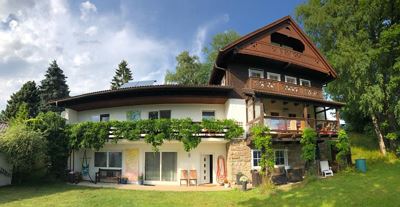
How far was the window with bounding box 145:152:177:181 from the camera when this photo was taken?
54.7 ft

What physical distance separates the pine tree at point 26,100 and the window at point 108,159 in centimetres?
1910

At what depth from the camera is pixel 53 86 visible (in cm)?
3419

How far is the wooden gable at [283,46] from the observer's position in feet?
60.9

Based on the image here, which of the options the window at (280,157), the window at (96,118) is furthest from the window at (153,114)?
the window at (280,157)

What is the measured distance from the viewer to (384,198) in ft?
32.2

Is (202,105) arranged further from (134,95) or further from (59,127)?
(59,127)

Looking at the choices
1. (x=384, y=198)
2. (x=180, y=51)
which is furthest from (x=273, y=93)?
(x=180, y=51)

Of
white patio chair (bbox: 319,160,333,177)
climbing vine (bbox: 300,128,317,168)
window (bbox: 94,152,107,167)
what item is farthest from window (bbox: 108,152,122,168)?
white patio chair (bbox: 319,160,333,177)

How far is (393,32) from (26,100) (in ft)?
120

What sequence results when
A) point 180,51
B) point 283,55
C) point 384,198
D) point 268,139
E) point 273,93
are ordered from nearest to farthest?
point 384,198 → point 268,139 → point 273,93 → point 283,55 → point 180,51

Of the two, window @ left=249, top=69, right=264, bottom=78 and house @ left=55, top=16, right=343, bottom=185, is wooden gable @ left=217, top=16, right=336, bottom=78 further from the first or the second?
window @ left=249, top=69, right=264, bottom=78

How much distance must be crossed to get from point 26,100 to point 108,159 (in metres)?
21.4

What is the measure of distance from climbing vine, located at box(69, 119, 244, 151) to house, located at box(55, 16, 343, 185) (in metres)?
0.62

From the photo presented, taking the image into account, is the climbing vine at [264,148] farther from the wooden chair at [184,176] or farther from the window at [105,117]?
the window at [105,117]
